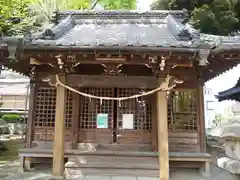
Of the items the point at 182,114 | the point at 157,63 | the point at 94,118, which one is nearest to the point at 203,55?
the point at 157,63

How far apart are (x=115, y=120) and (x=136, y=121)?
0.71 meters

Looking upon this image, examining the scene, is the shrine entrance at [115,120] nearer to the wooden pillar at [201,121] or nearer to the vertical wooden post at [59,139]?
the vertical wooden post at [59,139]

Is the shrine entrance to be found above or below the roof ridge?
below

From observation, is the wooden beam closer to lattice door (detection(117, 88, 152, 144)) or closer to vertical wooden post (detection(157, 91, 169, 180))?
lattice door (detection(117, 88, 152, 144))

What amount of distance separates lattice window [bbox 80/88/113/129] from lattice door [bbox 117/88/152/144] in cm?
32

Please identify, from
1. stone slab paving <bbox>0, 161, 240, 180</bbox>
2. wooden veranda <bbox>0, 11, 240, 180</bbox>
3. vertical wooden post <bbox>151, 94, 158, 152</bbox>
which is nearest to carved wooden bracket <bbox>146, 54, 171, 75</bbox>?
wooden veranda <bbox>0, 11, 240, 180</bbox>

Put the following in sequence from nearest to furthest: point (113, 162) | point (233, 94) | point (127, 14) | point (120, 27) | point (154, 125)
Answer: point (113, 162), point (154, 125), point (120, 27), point (127, 14), point (233, 94)

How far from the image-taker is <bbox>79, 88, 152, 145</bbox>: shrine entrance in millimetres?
8461

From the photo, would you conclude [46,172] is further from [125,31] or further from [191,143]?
[125,31]

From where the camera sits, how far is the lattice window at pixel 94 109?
8.56 meters

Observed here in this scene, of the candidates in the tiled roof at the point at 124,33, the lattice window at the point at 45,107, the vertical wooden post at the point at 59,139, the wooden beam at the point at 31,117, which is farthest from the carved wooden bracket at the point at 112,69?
the wooden beam at the point at 31,117

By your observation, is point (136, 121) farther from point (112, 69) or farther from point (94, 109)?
point (112, 69)

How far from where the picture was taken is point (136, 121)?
855 centimetres

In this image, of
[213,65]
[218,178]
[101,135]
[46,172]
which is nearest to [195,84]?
[213,65]
